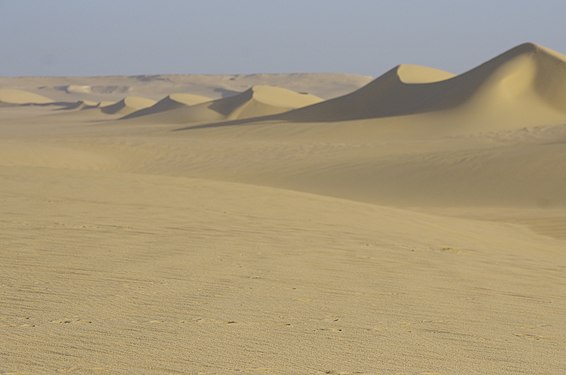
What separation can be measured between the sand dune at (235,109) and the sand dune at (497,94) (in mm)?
10746

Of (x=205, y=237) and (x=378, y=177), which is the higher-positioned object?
A: (x=205, y=237)

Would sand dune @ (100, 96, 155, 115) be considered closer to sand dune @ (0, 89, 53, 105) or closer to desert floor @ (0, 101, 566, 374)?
sand dune @ (0, 89, 53, 105)

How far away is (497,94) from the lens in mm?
33312

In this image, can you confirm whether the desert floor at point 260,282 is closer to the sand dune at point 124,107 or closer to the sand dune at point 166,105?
the sand dune at point 166,105

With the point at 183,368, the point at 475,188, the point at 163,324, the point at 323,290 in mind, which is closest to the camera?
the point at 183,368

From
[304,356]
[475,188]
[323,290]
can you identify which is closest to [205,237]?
[323,290]

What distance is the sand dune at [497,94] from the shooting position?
32.4 m

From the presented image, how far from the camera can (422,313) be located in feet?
16.9

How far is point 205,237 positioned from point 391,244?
68.0 inches

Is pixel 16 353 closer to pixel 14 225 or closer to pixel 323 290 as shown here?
pixel 323 290

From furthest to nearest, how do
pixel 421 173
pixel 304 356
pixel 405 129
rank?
pixel 405 129, pixel 421 173, pixel 304 356

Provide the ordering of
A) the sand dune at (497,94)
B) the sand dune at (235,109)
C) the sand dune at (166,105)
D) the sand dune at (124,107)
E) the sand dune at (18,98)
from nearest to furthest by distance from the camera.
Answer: the sand dune at (497,94) < the sand dune at (235,109) < the sand dune at (166,105) < the sand dune at (124,107) < the sand dune at (18,98)

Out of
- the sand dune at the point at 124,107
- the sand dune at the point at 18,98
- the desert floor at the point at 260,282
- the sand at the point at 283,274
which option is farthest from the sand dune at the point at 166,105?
the desert floor at the point at 260,282

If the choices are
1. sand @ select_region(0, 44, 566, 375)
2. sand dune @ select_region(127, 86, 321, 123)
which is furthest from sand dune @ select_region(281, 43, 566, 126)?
sand @ select_region(0, 44, 566, 375)
